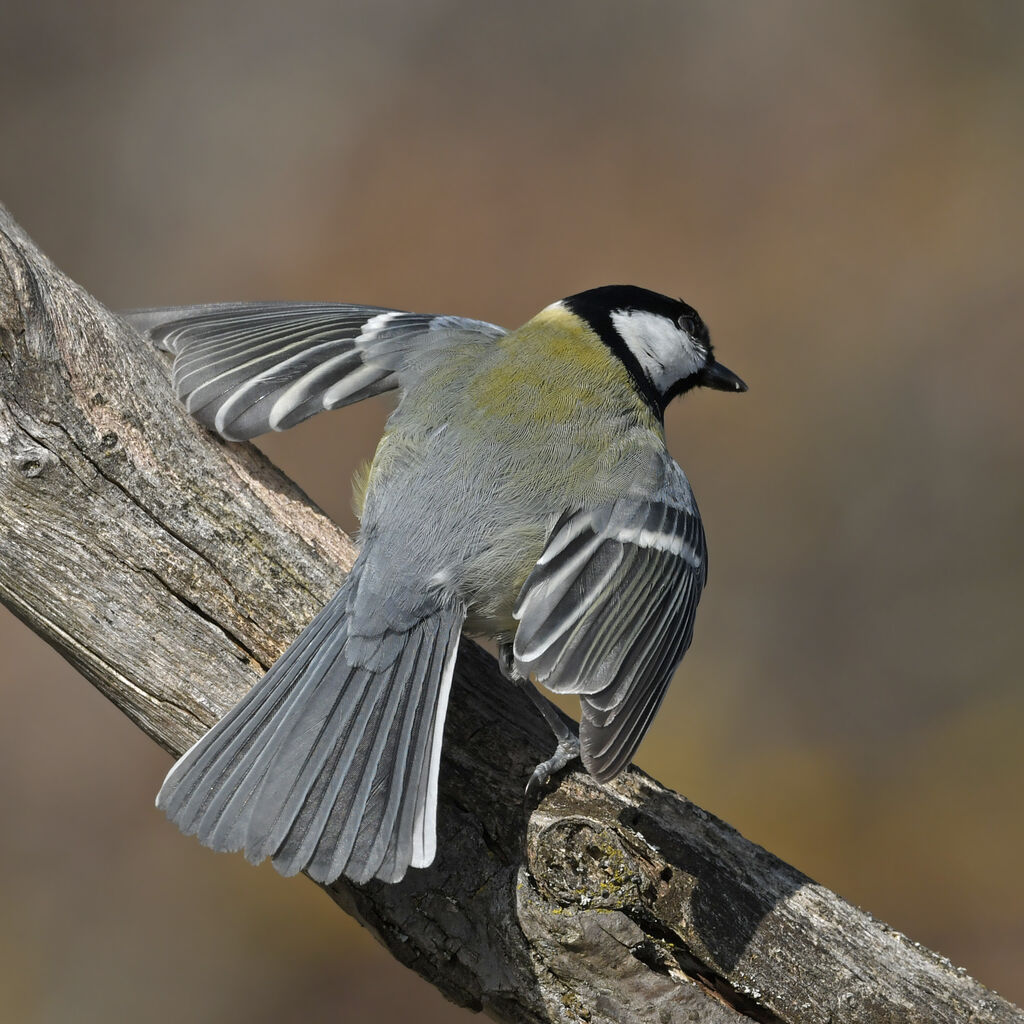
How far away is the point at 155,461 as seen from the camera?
2656 millimetres

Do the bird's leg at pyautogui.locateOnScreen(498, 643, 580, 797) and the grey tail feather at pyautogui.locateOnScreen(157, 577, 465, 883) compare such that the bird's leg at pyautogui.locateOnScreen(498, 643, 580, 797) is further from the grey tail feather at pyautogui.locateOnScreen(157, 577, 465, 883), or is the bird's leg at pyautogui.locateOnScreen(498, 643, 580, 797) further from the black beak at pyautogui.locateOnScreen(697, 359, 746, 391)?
the black beak at pyautogui.locateOnScreen(697, 359, 746, 391)

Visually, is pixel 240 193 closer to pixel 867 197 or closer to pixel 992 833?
pixel 867 197

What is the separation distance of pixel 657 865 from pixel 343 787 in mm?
668

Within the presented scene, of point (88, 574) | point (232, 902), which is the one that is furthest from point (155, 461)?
point (232, 902)

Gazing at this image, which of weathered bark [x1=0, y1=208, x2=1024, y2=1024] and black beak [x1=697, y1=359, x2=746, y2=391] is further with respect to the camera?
black beak [x1=697, y1=359, x2=746, y2=391]

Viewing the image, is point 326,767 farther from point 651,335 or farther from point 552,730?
point 651,335

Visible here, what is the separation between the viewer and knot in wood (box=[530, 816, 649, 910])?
2207 mm

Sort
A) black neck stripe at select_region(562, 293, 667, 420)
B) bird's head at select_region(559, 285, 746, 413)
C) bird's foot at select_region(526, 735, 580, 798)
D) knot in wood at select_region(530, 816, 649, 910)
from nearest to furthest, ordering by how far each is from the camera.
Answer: knot in wood at select_region(530, 816, 649, 910) → bird's foot at select_region(526, 735, 580, 798) → black neck stripe at select_region(562, 293, 667, 420) → bird's head at select_region(559, 285, 746, 413)

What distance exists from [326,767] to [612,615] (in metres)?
0.77

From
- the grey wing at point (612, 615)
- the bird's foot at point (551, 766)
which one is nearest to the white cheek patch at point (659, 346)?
the grey wing at point (612, 615)

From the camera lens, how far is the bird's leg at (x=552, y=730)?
8.02ft

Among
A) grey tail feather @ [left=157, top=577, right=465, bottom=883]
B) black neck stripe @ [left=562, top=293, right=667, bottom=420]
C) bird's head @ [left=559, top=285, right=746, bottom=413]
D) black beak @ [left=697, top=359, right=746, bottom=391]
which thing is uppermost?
black beak @ [left=697, top=359, right=746, bottom=391]

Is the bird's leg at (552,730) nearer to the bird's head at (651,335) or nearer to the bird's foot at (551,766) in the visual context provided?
the bird's foot at (551,766)

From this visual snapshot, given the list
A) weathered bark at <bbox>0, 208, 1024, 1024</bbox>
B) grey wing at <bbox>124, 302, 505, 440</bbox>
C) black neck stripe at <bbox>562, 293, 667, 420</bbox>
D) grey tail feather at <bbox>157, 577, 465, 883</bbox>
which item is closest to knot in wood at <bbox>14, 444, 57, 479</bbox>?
weathered bark at <bbox>0, 208, 1024, 1024</bbox>
